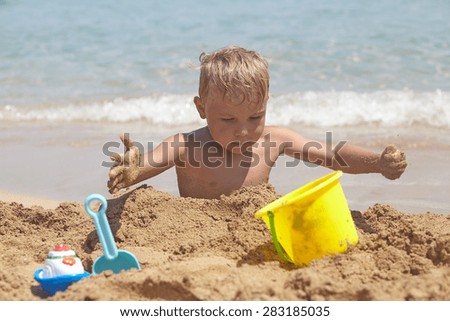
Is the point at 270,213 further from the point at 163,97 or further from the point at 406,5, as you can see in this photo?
the point at 406,5

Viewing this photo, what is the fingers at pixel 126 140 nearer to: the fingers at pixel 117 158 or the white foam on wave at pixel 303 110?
the fingers at pixel 117 158

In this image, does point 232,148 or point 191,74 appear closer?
point 232,148

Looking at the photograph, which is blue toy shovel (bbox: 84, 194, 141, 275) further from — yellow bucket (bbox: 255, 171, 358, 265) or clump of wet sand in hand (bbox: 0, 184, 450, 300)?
yellow bucket (bbox: 255, 171, 358, 265)

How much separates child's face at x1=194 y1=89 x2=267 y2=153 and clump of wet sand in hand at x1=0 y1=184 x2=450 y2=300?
26 centimetres

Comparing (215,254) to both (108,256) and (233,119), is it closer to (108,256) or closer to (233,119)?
(108,256)

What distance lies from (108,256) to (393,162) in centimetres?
141

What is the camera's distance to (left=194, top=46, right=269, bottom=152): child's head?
331cm

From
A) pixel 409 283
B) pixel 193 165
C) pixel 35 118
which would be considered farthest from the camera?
pixel 35 118

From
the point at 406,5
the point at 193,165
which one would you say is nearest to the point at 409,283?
the point at 193,165

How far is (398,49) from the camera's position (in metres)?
7.79

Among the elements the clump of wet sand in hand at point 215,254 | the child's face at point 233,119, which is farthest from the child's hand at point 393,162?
the child's face at point 233,119

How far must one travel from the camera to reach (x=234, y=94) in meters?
3.30

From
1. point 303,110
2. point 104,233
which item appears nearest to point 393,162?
point 104,233
